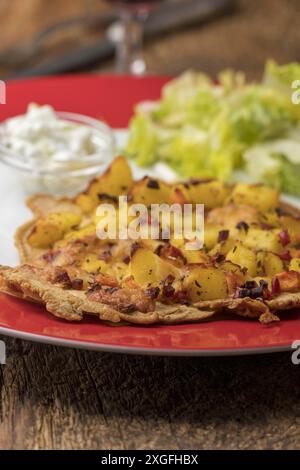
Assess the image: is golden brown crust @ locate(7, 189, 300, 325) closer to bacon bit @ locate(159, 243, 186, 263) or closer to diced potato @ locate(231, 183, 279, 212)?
bacon bit @ locate(159, 243, 186, 263)

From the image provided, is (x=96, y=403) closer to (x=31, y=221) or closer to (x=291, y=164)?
(x=31, y=221)

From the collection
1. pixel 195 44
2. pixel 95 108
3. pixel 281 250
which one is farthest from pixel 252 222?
pixel 195 44

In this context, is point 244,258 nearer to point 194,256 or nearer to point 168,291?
point 194,256

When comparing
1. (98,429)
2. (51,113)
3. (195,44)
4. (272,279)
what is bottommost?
(98,429)

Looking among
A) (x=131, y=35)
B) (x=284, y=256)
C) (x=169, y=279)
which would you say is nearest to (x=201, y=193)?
(x=284, y=256)

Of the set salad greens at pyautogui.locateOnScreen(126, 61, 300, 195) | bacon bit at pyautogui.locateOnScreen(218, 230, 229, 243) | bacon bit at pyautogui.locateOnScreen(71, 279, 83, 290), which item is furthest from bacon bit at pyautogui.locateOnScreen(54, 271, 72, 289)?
salad greens at pyautogui.locateOnScreen(126, 61, 300, 195)

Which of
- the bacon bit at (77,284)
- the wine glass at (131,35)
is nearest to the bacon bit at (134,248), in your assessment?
the bacon bit at (77,284)

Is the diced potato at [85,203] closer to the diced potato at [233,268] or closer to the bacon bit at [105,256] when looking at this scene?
the bacon bit at [105,256]
